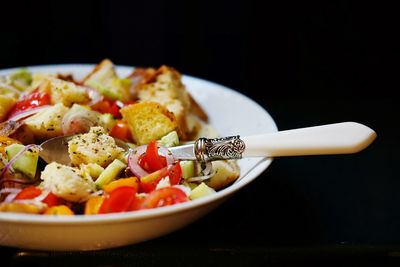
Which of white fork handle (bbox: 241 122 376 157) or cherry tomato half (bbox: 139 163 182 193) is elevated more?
white fork handle (bbox: 241 122 376 157)

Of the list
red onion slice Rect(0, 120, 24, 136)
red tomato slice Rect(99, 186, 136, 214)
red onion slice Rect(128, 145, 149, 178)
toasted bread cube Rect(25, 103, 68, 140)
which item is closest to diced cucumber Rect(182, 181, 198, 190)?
red onion slice Rect(128, 145, 149, 178)

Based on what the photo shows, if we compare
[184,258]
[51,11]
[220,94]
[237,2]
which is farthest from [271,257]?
[51,11]

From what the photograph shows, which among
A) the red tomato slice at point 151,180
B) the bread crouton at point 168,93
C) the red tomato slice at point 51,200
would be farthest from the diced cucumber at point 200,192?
the bread crouton at point 168,93

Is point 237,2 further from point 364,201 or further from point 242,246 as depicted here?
point 242,246

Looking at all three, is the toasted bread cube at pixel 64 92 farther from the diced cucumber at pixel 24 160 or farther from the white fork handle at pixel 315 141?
the white fork handle at pixel 315 141

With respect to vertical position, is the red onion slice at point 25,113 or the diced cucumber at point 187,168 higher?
the red onion slice at point 25,113

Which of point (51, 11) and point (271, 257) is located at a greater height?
point (51, 11)

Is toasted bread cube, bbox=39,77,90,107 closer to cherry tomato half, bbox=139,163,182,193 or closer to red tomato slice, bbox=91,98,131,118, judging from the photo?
red tomato slice, bbox=91,98,131,118
